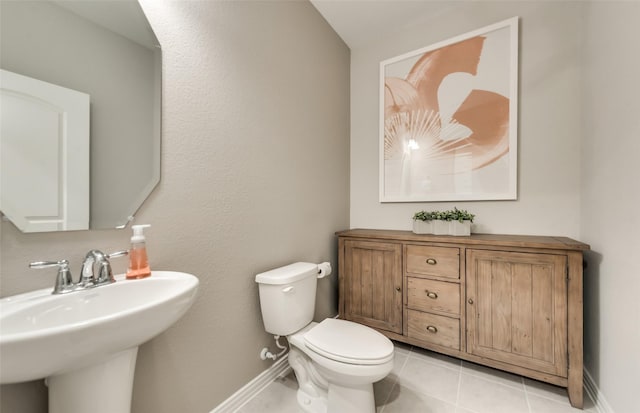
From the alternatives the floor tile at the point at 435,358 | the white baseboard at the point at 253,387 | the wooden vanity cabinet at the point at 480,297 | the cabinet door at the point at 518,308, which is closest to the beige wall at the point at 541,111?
the wooden vanity cabinet at the point at 480,297

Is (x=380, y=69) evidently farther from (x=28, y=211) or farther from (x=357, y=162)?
(x=28, y=211)

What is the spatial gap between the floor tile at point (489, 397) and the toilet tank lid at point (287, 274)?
105 centimetres

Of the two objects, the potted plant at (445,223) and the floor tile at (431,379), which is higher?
the potted plant at (445,223)

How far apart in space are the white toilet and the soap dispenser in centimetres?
58

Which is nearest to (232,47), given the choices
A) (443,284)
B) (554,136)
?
(443,284)

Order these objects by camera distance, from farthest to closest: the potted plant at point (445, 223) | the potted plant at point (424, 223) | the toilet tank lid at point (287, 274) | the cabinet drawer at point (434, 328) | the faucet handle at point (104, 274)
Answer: the potted plant at point (424, 223)
the potted plant at point (445, 223)
the cabinet drawer at point (434, 328)
the toilet tank lid at point (287, 274)
the faucet handle at point (104, 274)

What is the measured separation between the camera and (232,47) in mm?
1320

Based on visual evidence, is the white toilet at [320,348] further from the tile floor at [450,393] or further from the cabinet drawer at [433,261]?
the cabinet drawer at [433,261]

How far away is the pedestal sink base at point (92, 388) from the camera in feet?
2.29

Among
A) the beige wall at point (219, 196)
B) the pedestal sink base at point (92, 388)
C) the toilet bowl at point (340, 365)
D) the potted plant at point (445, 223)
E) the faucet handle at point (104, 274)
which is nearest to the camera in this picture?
the pedestal sink base at point (92, 388)

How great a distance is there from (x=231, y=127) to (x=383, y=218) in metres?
1.49

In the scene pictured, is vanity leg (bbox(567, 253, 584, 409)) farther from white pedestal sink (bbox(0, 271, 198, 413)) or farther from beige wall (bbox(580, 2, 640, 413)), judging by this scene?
white pedestal sink (bbox(0, 271, 198, 413))

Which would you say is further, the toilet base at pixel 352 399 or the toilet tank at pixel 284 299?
the toilet tank at pixel 284 299

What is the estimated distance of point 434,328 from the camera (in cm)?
169
